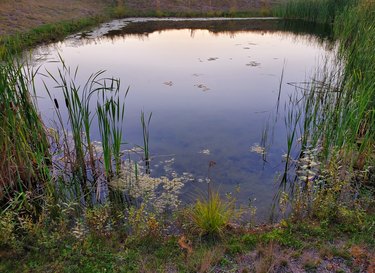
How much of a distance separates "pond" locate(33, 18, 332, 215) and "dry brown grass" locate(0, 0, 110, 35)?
1587 millimetres

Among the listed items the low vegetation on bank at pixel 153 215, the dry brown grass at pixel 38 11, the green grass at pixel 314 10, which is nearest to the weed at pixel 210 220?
the low vegetation on bank at pixel 153 215

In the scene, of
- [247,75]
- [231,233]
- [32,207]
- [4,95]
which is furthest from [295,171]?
[247,75]

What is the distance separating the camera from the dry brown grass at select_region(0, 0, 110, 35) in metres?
12.7

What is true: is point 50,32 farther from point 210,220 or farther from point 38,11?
point 210,220

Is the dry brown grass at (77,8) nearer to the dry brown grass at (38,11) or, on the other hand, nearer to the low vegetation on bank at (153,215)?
the dry brown grass at (38,11)

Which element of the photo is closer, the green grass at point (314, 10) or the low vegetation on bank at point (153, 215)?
the low vegetation on bank at point (153, 215)

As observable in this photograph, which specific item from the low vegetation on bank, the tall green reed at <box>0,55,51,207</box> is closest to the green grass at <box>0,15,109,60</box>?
the tall green reed at <box>0,55,51,207</box>

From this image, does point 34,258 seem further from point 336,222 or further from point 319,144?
point 319,144

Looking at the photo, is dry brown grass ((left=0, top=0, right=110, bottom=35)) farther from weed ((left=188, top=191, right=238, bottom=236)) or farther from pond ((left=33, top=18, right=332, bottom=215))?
weed ((left=188, top=191, right=238, bottom=236))

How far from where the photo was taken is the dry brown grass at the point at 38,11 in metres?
12.7

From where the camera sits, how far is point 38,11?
49.8ft

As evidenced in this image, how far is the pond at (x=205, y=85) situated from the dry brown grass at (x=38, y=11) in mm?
1587

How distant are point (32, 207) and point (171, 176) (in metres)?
1.84

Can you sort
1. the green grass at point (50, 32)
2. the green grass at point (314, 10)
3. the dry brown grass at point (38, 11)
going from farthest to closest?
the green grass at point (314, 10) → the dry brown grass at point (38, 11) → the green grass at point (50, 32)
